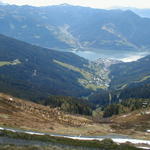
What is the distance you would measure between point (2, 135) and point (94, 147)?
12271 mm

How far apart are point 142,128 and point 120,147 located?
40133 mm

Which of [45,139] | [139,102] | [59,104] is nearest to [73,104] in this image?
[59,104]

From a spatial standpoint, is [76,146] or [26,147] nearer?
[26,147]

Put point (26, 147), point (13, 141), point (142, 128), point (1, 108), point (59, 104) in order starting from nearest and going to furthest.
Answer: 1. point (26, 147)
2. point (13, 141)
3. point (1, 108)
4. point (142, 128)
5. point (59, 104)

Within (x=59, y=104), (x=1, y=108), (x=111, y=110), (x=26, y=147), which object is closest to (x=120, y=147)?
(x=26, y=147)

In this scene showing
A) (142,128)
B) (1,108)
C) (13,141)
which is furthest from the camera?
(142,128)

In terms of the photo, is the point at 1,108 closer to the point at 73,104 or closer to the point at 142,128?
the point at 142,128

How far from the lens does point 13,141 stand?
3906 cm

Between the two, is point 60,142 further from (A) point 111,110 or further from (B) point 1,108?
(A) point 111,110

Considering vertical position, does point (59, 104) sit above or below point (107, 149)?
above

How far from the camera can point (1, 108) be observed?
2950 inches

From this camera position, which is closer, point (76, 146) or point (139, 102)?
point (76, 146)

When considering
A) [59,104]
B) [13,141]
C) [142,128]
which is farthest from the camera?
[59,104]

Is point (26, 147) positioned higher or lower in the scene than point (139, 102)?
lower
